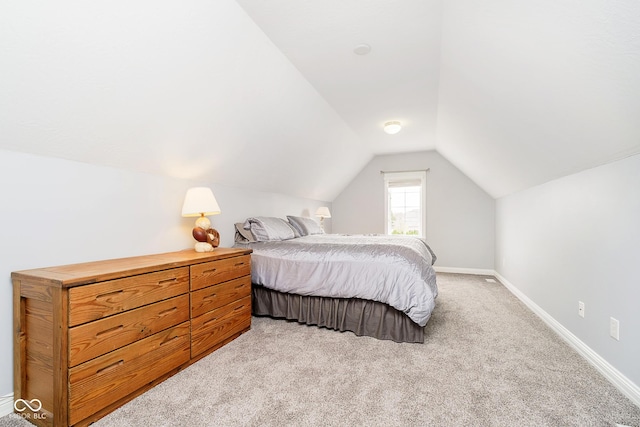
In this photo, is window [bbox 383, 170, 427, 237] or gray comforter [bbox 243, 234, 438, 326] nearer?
gray comforter [bbox 243, 234, 438, 326]

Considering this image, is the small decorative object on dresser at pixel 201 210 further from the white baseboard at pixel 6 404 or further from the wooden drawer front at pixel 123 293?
the white baseboard at pixel 6 404

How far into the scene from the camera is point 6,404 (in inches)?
56.5

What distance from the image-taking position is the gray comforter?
2.32 m

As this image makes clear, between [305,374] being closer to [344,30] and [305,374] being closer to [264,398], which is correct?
[264,398]

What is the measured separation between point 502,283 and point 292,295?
3450mm

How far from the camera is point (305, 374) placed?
182 cm

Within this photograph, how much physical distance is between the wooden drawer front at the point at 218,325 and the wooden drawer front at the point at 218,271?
221mm

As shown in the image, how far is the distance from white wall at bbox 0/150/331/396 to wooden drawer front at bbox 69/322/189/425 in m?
0.51

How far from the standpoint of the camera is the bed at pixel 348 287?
91.8 inches

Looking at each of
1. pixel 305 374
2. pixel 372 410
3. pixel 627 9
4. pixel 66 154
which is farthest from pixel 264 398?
pixel 627 9

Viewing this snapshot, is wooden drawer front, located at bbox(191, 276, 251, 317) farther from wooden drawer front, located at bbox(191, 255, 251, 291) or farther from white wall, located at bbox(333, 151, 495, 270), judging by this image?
white wall, located at bbox(333, 151, 495, 270)

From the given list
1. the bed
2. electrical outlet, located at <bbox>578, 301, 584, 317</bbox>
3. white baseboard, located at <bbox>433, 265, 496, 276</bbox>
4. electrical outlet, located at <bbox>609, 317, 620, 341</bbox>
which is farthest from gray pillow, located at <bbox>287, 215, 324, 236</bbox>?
electrical outlet, located at <bbox>609, 317, 620, 341</bbox>

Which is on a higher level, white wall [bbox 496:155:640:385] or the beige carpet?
white wall [bbox 496:155:640:385]

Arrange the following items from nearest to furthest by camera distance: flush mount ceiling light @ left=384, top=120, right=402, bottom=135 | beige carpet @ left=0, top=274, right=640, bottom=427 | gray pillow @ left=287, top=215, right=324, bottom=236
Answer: beige carpet @ left=0, top=274, right=640, bottom=427, flush mount ceiling light @ left=384, top=120, right=402, bottom=135, gray pillow @ left=287, top=215, right=324, bottom=236
